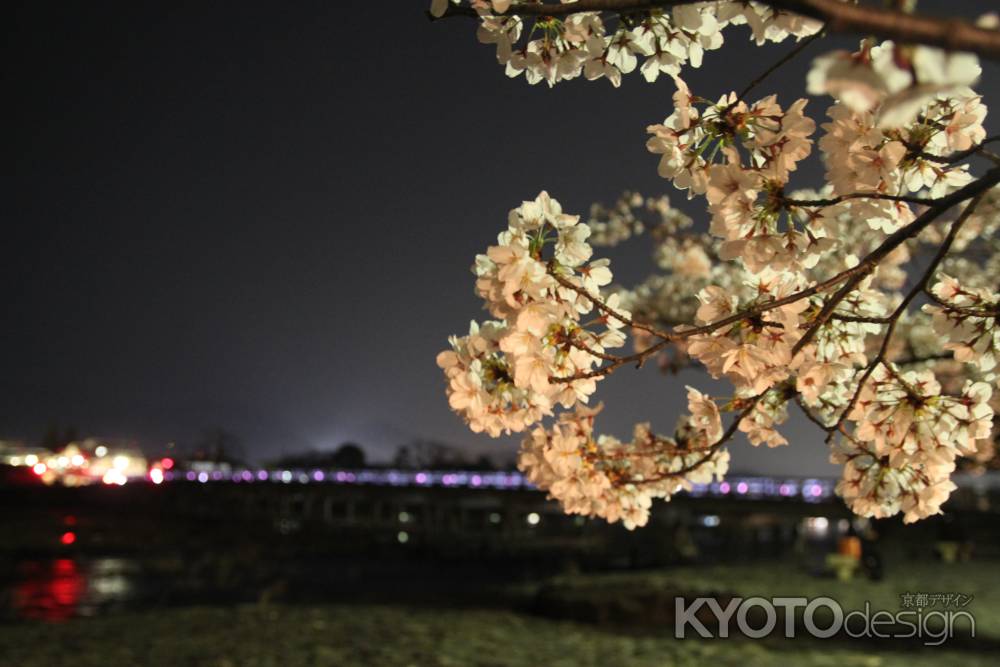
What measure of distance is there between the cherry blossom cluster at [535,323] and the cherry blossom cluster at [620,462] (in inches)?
27.3

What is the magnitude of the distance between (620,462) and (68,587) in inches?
776

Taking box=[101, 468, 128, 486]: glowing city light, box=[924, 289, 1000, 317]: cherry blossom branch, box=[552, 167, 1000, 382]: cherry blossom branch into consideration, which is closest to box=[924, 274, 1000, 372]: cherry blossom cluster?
box=[924, 289, 1000, 317]: cherry blossom branch

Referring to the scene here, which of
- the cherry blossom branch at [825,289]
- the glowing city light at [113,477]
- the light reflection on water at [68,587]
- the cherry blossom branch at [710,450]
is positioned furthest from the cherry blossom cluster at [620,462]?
the glowing city light at [113,477]

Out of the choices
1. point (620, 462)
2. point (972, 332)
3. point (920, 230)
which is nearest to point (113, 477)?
point (620, 462)

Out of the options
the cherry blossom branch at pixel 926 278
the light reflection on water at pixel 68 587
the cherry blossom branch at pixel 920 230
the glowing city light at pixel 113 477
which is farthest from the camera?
the glowing city light at pixel 113 477

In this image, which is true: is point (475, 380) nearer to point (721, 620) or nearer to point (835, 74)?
point (835, 74)

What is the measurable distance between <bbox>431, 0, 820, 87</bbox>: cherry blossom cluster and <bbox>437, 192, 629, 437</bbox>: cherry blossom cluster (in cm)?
66

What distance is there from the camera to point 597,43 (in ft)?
9.43

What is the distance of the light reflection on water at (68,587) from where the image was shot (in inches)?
601

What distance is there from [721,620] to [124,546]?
103 feet

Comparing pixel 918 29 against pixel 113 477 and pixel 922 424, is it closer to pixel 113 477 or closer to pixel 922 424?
pixel 922 424

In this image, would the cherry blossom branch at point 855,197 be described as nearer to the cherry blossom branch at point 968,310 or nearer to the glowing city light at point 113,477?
the cherry blossom branch at point 968,310

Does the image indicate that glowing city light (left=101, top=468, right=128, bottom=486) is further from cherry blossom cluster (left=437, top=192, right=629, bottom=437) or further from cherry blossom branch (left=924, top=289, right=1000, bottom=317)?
cherry blossom branch (left=924, top=289, right=1000, bottom=317)

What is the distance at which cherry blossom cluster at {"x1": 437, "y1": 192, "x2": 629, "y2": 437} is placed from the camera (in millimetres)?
2541
